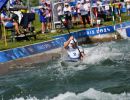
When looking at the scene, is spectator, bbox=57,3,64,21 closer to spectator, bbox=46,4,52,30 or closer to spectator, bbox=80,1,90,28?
spectator, bbox=46,4,52,30

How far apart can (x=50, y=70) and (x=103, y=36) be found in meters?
9.34

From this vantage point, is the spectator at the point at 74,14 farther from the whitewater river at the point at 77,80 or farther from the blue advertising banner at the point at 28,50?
the whitewater river at the point at 77,80

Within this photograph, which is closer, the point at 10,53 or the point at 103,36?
the point at 10,53

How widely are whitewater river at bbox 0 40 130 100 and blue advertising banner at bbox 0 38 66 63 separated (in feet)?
2.79

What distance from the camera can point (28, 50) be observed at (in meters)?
23.0

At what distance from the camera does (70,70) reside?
20.4 meters

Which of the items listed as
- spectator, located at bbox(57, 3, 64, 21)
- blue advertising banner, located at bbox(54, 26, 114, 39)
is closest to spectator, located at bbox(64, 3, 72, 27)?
spectator, located at bbox(57, 3, 64, 21)

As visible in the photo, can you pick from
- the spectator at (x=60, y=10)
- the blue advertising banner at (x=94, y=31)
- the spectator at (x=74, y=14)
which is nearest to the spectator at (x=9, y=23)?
the blue advertising banner at (x=94, y=31)

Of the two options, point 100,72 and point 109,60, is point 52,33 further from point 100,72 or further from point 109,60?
point 100,72

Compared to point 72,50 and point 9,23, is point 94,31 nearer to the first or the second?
point 9,23

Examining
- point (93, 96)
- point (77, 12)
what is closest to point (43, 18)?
point (77, 12)

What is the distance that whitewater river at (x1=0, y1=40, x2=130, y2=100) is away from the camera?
50.7 ft

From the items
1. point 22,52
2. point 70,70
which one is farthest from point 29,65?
point 70,70

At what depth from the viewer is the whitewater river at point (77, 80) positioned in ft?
50.7
